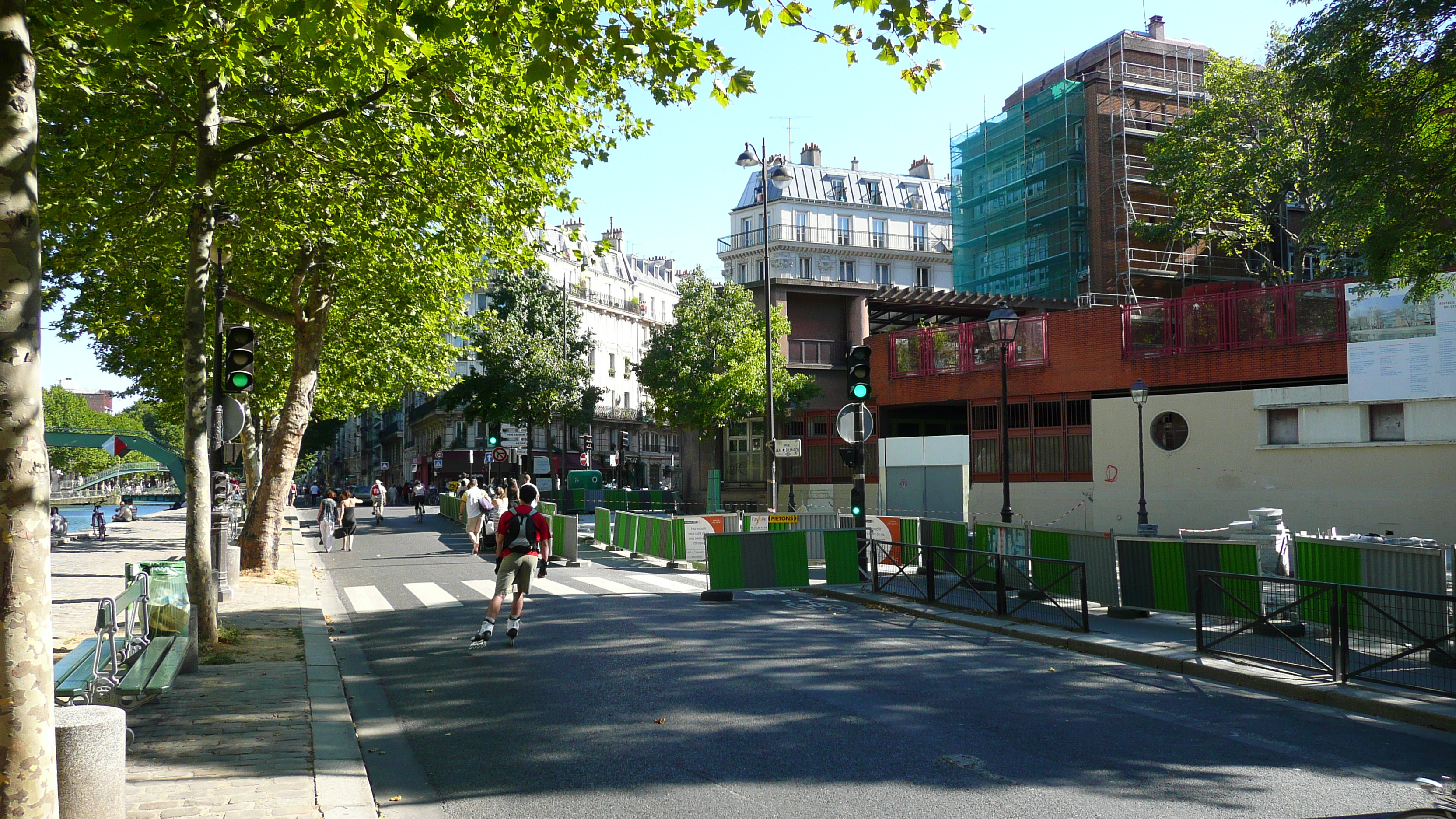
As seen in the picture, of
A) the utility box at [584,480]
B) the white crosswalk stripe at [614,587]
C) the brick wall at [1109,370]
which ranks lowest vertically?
the white crosswalk stripe at [614,587]

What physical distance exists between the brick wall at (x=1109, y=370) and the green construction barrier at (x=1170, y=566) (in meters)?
16.6

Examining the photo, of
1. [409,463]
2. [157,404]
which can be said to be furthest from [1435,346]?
[409,463]

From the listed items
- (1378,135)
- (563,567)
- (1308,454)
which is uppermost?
(1378,135)

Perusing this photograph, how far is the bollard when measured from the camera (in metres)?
4.50

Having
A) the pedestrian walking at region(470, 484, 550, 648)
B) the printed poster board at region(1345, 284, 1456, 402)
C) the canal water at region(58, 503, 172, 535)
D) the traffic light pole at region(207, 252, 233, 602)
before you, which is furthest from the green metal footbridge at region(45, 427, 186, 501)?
the printed poster board at region(1345, 284, 1456, 402)

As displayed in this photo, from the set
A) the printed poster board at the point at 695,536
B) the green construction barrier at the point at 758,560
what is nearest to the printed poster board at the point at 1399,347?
the printed poster board at the point at 695,536

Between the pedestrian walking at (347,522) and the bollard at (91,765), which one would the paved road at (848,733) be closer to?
the bollard at (91,765)

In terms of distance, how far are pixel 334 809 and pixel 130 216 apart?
11.0 metres

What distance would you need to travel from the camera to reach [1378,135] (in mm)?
12781

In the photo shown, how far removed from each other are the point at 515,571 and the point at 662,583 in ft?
22.3

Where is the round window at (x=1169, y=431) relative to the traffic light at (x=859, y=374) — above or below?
below

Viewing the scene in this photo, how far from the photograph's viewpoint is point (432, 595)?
15.9m

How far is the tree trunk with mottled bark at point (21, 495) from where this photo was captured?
3779mm

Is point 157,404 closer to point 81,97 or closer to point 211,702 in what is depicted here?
point 81,97
